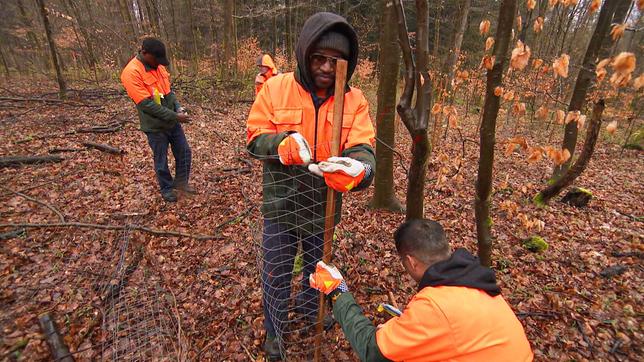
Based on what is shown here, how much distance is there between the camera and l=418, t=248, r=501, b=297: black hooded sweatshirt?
1490mm

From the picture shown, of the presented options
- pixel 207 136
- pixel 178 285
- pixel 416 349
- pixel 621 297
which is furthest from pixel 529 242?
pixel 207 136

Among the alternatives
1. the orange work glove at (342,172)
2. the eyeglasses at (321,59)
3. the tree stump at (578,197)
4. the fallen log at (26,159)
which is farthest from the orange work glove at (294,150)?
the fallen log at (26,159)

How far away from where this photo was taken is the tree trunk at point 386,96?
3631 millimetres

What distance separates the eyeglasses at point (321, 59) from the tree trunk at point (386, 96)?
1603mm

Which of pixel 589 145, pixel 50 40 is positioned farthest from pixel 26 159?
pixel 589 145

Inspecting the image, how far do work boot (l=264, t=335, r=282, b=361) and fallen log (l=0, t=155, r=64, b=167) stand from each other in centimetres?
594

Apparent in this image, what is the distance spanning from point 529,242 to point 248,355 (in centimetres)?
377

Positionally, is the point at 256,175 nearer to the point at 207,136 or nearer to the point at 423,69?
the point at 207,136

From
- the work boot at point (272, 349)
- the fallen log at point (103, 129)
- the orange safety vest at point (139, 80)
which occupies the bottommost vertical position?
the work boot at point (272, 349)

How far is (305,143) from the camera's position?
1871 mm

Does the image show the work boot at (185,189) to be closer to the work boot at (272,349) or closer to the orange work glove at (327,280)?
the work boot at (272,349)

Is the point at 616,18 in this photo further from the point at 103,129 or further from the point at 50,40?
the point at 50,40

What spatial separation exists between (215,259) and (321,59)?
281cm

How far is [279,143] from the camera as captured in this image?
1944 millimetres
